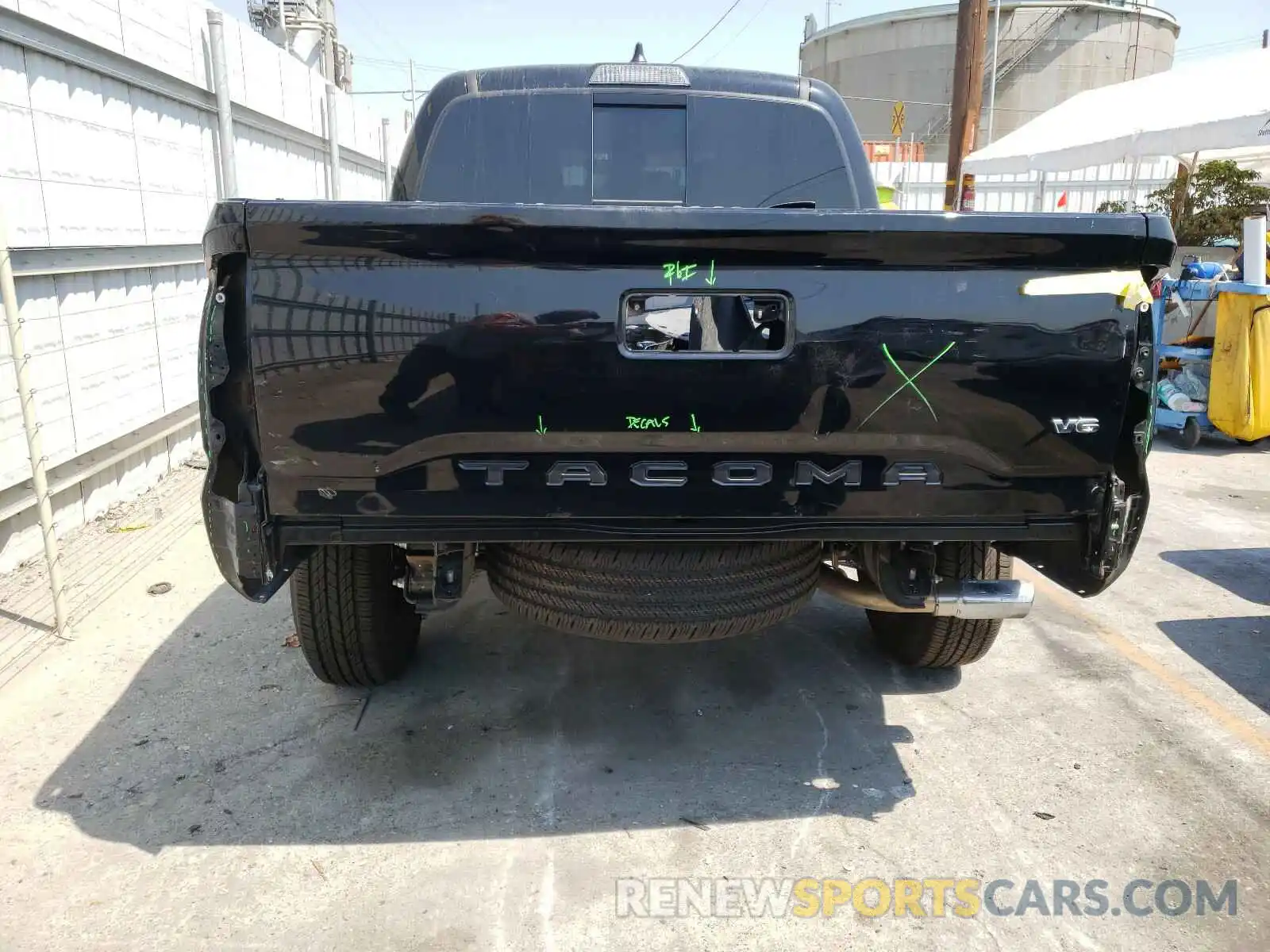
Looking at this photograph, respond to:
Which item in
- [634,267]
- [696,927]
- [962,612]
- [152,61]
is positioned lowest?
[696,927]

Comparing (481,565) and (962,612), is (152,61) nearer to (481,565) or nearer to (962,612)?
(481,565)

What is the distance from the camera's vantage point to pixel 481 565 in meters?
2.90

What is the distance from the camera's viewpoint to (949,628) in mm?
3283

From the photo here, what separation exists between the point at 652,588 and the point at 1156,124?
32.8 ft

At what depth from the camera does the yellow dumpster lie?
24.0 feet

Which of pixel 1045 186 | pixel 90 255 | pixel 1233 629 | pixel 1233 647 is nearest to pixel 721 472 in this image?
pixel 1233 647

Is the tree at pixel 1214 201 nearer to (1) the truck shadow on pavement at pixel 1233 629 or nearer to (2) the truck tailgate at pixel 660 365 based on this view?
(1) the truck shadow on pavement at pixel 1233 629

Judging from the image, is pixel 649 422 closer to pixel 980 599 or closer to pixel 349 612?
pixel 980 599

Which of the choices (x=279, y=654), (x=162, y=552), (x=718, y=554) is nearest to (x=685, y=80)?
(x=718, y=554)

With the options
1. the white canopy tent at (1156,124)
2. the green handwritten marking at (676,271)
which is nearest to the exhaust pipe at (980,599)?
the green handwritten marking at (676,271)

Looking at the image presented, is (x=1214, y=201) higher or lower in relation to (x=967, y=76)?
lower

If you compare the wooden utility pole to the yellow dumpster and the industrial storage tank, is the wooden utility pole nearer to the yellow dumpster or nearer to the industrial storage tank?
the yellow dumpster

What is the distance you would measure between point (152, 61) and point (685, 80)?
3.98m

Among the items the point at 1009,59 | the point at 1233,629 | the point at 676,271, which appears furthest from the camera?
the point at 1009,59
